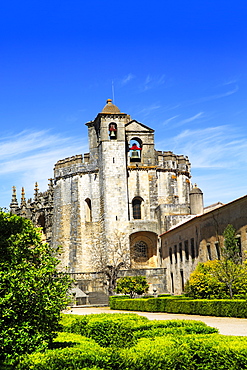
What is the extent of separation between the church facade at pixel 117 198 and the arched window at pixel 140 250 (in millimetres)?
107

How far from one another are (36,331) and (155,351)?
8.55ft

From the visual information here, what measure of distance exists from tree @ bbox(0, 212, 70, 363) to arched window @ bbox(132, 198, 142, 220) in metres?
44.1

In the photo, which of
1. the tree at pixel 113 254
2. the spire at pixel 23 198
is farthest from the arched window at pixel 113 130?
the spire at pixel 23 198

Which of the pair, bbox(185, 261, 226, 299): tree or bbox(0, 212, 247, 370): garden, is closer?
bbox(0, 212, 247, 370): garden

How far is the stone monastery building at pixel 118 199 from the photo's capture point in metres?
52.8

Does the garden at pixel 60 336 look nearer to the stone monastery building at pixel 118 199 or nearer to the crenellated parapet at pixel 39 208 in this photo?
the stone monastery building at pixel 118 199

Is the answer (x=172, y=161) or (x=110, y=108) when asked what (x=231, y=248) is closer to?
(x=172, y=161)

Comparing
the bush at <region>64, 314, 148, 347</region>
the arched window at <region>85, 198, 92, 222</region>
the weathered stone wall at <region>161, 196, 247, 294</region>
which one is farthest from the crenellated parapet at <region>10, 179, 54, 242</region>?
the bush at <region>64, 314, 148, 347</region>

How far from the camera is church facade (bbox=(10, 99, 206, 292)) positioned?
2084 inches

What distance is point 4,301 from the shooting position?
32.6 feet

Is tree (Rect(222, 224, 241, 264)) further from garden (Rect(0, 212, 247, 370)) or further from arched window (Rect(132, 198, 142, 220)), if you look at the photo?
arched window (Rect(132, 198, 142, 220))

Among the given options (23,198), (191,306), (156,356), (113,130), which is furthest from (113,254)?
(156,356)

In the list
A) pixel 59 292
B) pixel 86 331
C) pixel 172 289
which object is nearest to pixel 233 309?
pixel 86 331

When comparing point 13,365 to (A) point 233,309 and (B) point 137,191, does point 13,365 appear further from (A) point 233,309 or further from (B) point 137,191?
(B) point 137,191
